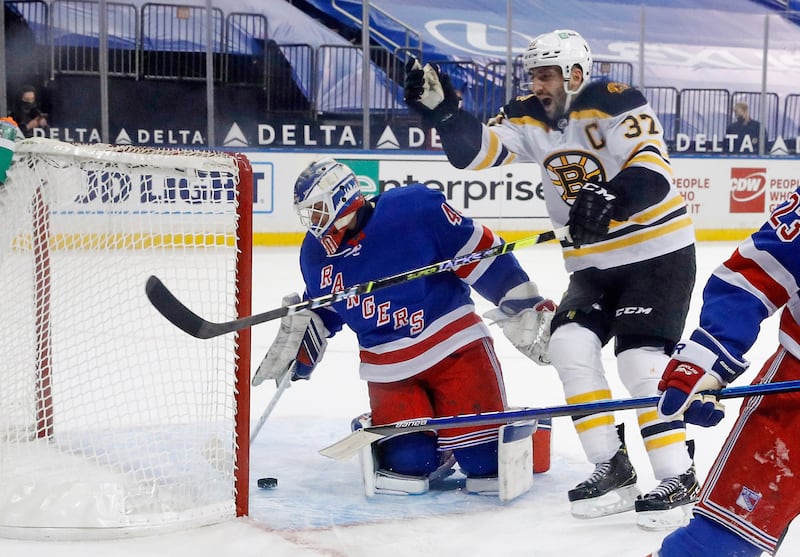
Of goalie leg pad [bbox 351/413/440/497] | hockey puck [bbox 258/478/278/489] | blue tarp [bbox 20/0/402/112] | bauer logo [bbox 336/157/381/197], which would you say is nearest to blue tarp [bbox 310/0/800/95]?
blue tarp [bbox 20/0/402/112]

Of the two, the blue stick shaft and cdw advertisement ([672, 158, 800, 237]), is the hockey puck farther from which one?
cdw advertisement ([672, 158, 800, 237])

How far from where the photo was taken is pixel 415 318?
8.14 feet

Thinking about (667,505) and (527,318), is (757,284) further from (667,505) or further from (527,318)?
(527,318)

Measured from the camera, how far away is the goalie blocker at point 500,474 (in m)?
2.31

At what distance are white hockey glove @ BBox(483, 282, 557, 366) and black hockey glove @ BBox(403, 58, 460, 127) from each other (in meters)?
0.45

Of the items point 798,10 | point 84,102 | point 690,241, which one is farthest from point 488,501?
point 798,10

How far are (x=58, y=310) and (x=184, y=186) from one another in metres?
0.54

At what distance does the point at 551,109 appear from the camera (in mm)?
2416

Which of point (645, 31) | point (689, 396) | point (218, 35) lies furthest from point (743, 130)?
point (689, 396)

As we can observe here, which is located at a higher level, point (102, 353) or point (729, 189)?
point (729, 189)

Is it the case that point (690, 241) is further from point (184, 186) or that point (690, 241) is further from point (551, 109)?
point (184, 186)

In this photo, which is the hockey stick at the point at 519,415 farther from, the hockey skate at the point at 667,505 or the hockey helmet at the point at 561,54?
the hockey helmet at the point at 561,54

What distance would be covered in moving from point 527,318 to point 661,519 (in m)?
0.61

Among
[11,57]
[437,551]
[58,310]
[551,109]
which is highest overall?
[11,57]
